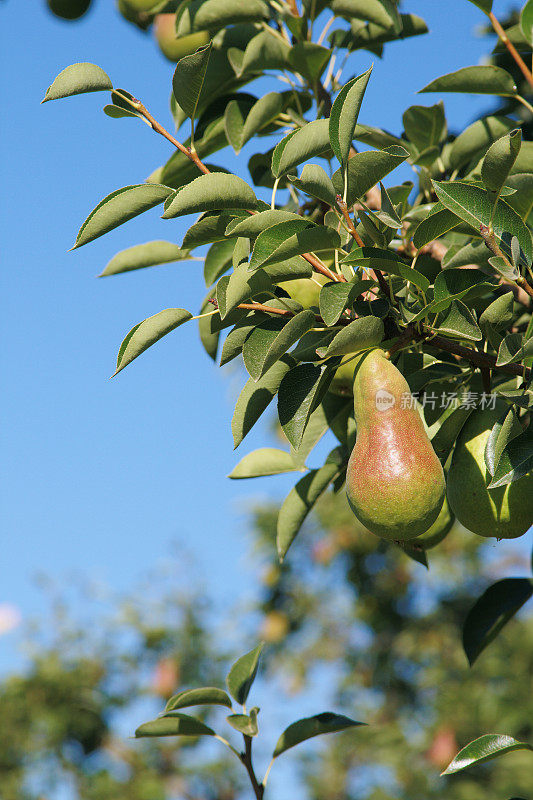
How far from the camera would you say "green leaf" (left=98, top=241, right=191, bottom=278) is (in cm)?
167

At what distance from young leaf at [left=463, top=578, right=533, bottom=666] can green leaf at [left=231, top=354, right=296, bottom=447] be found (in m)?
0.78

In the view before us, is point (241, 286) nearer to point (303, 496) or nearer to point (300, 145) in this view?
point (300, 145)

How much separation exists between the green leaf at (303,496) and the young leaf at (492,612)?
44cm

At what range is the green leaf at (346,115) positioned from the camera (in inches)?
44.3

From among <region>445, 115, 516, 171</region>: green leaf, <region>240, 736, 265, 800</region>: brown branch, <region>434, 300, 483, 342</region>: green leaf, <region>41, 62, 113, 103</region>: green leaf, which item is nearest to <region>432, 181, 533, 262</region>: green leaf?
<region>434, 300, 483, 342</region>: green leaf

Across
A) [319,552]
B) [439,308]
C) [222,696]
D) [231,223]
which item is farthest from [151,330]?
[319,552]

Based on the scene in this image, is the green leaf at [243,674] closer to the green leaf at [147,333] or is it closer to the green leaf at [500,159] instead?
the green leaf at [147,333]

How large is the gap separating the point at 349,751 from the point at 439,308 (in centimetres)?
641

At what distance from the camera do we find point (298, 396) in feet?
3.98

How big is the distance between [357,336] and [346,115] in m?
0.34

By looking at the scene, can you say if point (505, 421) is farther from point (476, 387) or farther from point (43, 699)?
point (43, 699)

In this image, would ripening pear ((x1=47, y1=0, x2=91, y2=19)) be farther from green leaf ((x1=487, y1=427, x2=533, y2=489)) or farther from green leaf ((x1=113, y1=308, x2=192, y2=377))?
green leaf ((x1=487, y1=427, x2=533, y2=489))

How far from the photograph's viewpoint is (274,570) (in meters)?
7.18

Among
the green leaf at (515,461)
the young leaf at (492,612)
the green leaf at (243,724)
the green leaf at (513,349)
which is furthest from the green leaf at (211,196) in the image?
the young leaf at (492,612)
